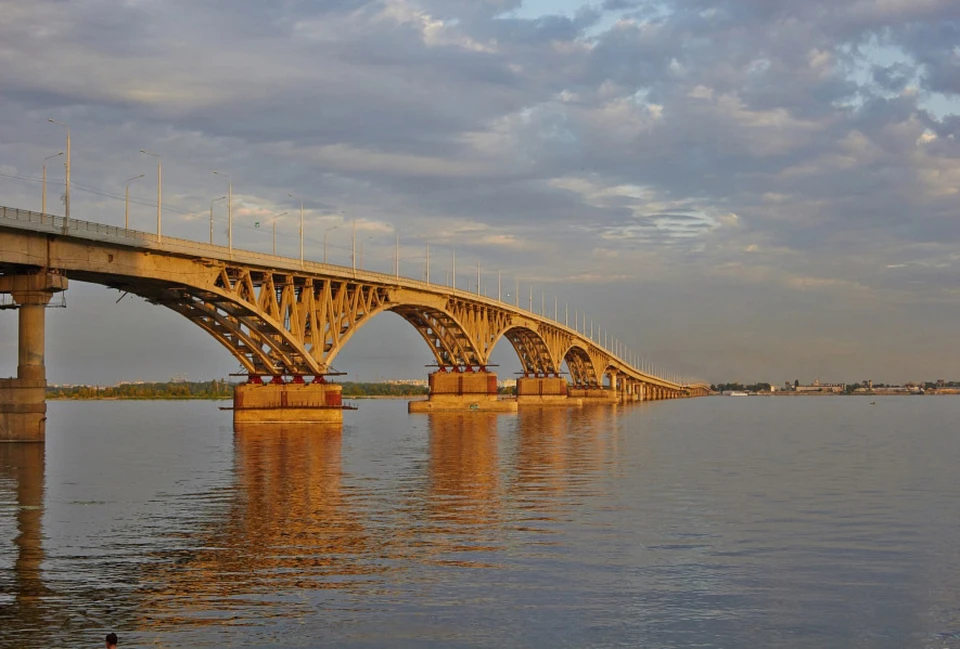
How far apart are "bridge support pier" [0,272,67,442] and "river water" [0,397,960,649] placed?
6182 millimetres

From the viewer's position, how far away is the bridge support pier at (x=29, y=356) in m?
60.3

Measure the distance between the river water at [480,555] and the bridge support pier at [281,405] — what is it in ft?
129

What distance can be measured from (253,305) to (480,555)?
60.8 meters

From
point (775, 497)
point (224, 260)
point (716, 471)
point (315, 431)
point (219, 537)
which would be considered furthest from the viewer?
point (315, 431)

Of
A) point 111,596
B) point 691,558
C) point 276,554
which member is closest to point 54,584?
point 111,596

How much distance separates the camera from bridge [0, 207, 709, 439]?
201ft

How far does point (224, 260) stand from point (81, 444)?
18017 millimetres

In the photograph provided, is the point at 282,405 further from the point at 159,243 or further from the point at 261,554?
the point at 261,554

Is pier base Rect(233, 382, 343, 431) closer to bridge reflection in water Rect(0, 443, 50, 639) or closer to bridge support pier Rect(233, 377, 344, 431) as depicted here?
bridge support pier Rect(233, 377, 344, 431)

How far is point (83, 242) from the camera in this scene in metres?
64.8

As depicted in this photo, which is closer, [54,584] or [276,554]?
[54,584]

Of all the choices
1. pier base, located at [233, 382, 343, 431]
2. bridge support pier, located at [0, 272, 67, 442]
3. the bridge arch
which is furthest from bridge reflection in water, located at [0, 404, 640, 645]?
the bridge arch

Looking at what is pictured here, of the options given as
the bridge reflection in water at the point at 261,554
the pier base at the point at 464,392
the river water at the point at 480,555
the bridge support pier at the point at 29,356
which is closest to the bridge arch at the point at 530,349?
the pier base at the point at 464,392

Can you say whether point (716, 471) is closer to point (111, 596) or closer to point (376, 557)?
point (376, 557)
